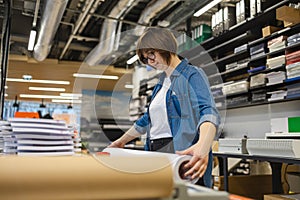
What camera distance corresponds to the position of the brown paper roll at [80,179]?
380 mm

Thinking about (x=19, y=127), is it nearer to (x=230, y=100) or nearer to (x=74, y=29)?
(x=230, y=100)

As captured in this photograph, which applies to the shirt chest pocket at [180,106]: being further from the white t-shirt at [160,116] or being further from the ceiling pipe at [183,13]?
the ceiling pipe at [183,13]

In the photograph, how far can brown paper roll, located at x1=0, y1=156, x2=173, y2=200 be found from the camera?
380 millimetres

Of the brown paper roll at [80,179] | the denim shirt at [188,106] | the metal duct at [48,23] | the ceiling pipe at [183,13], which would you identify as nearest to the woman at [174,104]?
the denim shirt at [188,106]

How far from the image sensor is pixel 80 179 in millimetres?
402

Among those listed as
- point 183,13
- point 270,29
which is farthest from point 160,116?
point 183,13

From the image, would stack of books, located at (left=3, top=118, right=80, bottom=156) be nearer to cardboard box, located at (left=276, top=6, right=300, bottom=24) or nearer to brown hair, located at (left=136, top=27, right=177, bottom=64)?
brown hair, located at (left=136, top=27, right=177, bottom=64)

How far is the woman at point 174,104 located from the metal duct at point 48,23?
2.60 metres

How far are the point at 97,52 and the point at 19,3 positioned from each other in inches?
56.4

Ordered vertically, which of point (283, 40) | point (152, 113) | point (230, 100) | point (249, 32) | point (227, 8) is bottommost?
point (152, 113)

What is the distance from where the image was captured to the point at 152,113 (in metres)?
1.39

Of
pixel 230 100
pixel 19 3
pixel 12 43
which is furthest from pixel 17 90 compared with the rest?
pixel 230 100

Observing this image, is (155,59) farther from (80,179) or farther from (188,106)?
(80,179)

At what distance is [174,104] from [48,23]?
3.32 meters
